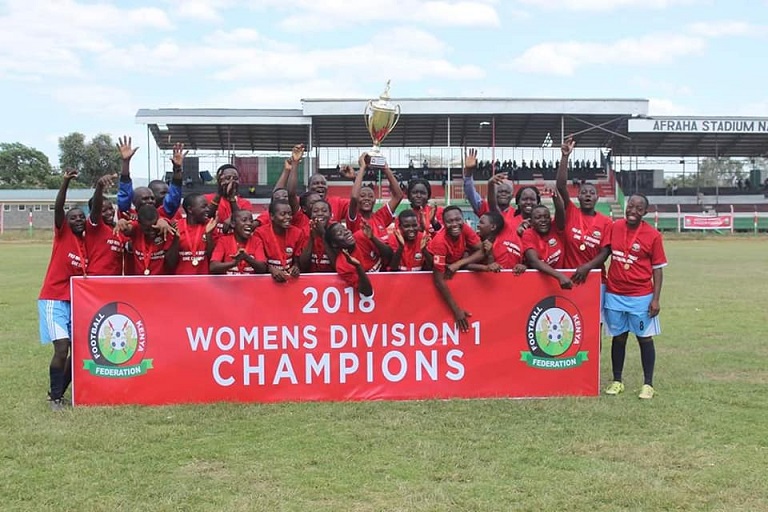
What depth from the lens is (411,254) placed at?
634cm

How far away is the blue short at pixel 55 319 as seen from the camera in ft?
19.9

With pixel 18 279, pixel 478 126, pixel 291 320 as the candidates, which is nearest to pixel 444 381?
pixel 291 320

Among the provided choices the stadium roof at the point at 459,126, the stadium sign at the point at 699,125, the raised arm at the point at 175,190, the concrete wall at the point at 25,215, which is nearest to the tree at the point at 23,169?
the concrete wall at the point at 25,215

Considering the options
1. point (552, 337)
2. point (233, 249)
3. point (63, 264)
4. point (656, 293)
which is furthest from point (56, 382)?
point (656, 293)

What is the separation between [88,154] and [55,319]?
246 feet

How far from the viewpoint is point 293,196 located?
21.6ft

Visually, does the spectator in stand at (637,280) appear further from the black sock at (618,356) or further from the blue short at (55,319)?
the blue short at (55,319)

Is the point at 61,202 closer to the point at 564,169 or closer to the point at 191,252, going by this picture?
the point at 191,252

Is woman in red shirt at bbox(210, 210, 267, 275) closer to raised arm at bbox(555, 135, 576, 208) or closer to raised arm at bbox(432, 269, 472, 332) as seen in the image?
raised arm at bbox(432, 269, 472, 332)

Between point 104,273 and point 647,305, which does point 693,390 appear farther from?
point 104,273

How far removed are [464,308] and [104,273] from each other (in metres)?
3.12

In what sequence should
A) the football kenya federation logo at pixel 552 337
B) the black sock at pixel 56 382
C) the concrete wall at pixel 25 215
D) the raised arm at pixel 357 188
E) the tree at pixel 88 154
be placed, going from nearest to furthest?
the black sock at pixel 56 382 < the football kenya federation logo at pixel 552 337 < the raised arm at pixel 357 188 < the concrete wall at pixel 25 215 < the tree at pixel 88 154

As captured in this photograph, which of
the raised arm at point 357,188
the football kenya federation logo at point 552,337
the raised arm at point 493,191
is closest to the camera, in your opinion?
the football kenya federation logo at point 552,337

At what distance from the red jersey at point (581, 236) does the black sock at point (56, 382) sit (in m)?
4.52
